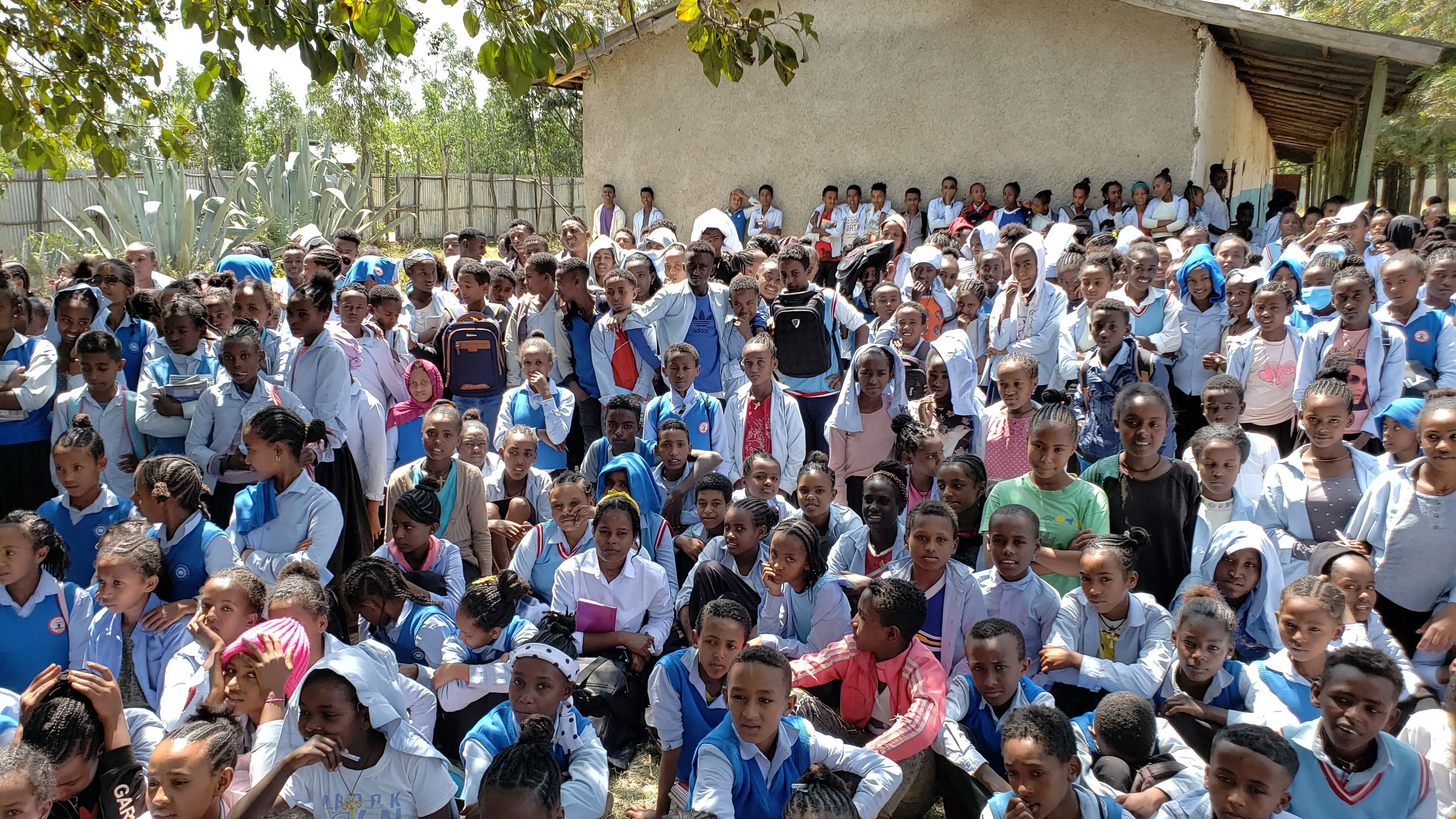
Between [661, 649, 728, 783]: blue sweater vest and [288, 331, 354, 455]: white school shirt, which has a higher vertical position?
[288, 331, 354, 455]: white school shirt

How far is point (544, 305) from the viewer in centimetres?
609

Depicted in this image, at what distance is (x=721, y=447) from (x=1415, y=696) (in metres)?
3.01

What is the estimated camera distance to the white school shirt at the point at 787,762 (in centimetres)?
288

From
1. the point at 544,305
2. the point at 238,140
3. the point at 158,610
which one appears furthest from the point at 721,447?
the point at 238,140

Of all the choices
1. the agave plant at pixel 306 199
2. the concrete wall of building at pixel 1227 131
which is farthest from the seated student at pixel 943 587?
the agave plant at pixel 306 199

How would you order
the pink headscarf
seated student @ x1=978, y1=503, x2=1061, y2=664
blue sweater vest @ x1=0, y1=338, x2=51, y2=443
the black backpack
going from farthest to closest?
the black backpack
the pink headscarf
blue sweater vest @ x1=0, y1=338, x2=51, y2=443
seated student @ x1=978, y1=503, x2=1061, y2=664

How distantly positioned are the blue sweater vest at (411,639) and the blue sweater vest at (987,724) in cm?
182

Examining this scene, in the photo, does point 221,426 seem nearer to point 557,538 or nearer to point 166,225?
point 557,538

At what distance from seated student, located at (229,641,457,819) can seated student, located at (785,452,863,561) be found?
5.84 feet

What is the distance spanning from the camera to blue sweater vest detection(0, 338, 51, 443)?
4.76m

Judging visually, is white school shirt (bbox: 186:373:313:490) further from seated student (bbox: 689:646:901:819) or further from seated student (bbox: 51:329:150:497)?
seated student (bbox: 689:646:901:819)

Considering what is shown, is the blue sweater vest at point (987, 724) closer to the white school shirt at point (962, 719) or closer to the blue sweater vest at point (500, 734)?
the white school shirt at point (962, 719)

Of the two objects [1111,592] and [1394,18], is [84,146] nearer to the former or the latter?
[1111,592]

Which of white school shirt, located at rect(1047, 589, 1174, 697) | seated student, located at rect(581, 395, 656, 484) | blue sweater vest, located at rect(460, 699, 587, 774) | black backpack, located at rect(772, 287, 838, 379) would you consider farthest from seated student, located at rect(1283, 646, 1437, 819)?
black backpack, located at rect(772, 287, 838, 379)
